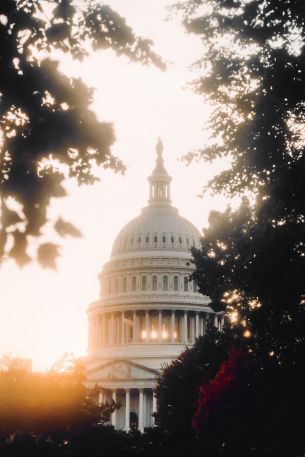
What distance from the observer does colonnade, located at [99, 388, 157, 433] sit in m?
80.9

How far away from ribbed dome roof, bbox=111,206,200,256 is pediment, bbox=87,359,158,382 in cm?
2454

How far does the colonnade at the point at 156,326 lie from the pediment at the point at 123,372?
442 inches

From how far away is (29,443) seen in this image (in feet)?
45.2

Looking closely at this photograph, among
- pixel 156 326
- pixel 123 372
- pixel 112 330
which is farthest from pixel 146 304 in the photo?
pixel 123 372

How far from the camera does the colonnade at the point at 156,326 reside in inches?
3664

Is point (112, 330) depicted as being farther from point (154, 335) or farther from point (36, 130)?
point (36, 130)

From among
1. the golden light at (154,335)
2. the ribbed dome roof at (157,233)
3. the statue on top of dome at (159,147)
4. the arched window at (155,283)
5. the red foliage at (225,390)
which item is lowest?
the red foliage at (225,390)

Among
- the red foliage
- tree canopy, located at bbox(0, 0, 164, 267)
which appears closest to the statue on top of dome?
the red foliage

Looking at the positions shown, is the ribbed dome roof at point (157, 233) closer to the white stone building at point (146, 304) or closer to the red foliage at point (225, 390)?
the white stone building at point (146, 304)

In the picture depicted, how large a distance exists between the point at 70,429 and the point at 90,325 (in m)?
87.1

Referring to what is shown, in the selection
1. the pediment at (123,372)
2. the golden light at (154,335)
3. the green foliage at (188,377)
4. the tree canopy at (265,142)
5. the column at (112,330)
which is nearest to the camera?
the tree canopy at (265,142)

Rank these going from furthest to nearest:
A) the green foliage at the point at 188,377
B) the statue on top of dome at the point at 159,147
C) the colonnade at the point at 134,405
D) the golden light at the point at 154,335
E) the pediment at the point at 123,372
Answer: the statue on top of dome at the point at 159,147 → the golden light at the point at 154,335 → the colonnade at the point at 134,405 → the pediment at the point at 123,372 → the green foliage at the point at 188,377

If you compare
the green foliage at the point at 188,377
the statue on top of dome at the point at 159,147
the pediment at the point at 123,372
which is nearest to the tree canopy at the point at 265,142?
the green foliage at the point at 188,377

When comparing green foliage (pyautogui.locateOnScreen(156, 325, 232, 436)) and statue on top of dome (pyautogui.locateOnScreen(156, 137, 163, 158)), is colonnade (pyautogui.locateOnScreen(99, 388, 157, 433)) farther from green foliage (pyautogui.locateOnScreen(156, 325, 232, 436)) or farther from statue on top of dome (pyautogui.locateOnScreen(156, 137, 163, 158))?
statue on top of dome (pyautogui.locateOnScreen(156, 137, 163, 158))
